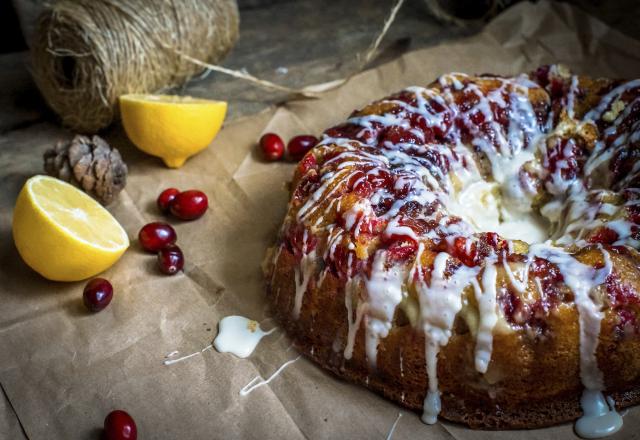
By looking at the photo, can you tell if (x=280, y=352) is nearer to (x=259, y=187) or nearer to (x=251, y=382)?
(x=251, y=382)

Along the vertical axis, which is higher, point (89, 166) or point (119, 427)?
point (89, 166)

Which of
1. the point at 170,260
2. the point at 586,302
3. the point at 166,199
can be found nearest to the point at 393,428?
the point at 586,302

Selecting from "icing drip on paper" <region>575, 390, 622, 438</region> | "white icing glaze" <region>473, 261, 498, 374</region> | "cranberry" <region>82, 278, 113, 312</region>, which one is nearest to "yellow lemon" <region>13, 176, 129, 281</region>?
"cranberry" <region>82, 278, 113, 312</region>

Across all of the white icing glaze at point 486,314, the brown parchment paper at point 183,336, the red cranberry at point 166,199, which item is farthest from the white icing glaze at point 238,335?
the white icing glaze at point 486,314

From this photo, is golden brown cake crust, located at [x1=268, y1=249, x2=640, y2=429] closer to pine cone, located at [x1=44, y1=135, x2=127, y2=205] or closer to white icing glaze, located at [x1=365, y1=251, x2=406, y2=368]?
white icing glaze, located at [x1=365, y1=251, x2=406, y2=368]

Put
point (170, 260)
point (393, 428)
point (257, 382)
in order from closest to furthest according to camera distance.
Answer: point (393, 428) < point (257, 382) < point (170, 260)

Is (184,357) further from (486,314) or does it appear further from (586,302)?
(586,302)

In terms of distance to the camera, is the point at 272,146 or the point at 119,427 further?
the point at 272,146
